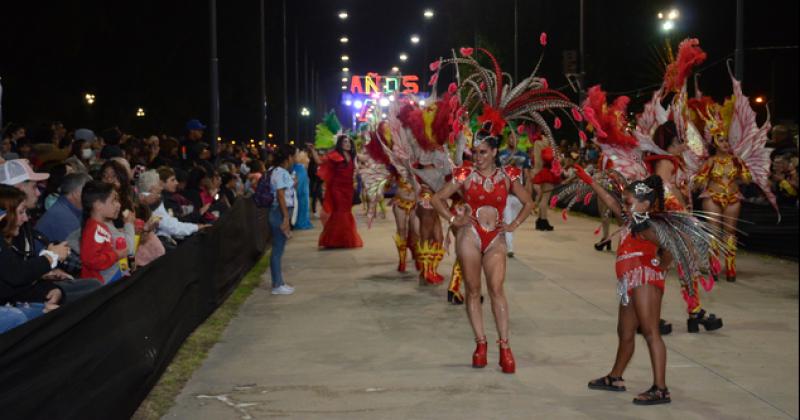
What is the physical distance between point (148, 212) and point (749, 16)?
30.4 metres

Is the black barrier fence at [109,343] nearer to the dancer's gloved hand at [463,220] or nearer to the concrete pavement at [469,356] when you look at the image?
the concrete pavement at [469,356]

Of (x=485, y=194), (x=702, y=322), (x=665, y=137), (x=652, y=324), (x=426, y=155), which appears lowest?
(x=702, y=322)

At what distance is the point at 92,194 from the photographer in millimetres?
8094

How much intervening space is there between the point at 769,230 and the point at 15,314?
13808 millimetres

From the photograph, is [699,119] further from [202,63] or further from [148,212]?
[202,63]

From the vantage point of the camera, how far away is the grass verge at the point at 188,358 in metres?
7.34

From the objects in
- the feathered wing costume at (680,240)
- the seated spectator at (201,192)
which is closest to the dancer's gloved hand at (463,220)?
the feathered wing costume at (680,240)

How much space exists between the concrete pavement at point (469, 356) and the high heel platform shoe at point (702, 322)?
9 centimetres

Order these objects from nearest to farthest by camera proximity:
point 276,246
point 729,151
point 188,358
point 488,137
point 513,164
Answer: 1. point 488,137
2. point 188,358
3. point 729,151
4. point 276,246
5. point 513,164

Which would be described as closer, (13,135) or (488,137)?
(488,137)

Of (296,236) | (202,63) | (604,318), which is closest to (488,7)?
(202,63)

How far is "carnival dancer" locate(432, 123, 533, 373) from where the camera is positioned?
855 centimetres

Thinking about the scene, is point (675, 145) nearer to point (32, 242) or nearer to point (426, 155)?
point (426, 155)

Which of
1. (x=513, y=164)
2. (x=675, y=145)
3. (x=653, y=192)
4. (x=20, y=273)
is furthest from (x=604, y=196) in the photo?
(x=513, y=164)
